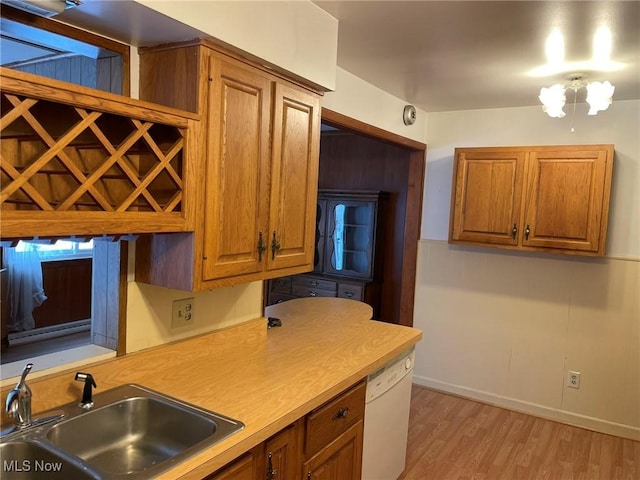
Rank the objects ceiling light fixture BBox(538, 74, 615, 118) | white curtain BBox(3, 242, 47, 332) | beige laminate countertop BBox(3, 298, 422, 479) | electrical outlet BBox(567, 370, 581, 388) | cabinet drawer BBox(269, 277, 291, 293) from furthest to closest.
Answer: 1. cabinet drawer BBox(269, 277, 291, 293)
2. white curtain BBox(3, 242, 47, 332)
3. electrical outlet BBox(567, 370, 581, 388)
4. ceiling light fixture BBox(538, 74, 615, 118)
5. beige laminate countertop BBox(3, 298, 422, 479)

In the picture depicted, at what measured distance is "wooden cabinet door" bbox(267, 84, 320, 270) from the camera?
198cm

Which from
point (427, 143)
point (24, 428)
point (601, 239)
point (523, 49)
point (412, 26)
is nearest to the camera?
point (24, 428)

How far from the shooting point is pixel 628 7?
192cm

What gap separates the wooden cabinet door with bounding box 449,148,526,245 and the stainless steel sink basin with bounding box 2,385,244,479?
104 inches

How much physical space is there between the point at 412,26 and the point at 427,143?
206cm

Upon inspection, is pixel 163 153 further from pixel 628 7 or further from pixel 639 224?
pixel 639 224

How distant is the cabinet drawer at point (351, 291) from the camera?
462cm

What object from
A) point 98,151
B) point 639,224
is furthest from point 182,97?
point 639,224

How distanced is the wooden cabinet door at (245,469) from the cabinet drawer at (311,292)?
320 centimetres

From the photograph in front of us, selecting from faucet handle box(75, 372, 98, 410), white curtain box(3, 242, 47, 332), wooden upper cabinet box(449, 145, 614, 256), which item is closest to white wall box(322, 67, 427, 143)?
wooden upper cabinet box(449, 145, 614, 256)

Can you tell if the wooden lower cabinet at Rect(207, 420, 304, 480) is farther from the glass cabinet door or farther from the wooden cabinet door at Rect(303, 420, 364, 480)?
the glass cabinet door

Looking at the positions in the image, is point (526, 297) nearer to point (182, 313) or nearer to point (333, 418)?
point (333, 418)

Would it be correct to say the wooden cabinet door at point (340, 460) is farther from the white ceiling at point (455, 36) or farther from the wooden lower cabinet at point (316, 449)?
the white ceiling at point (455, 36)

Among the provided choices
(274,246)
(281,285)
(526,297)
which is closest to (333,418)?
(274,246)
